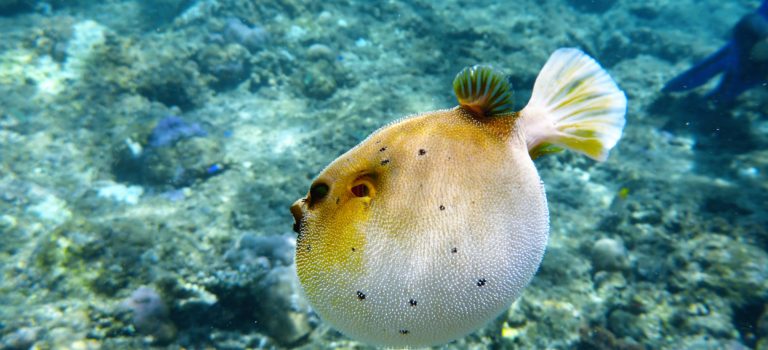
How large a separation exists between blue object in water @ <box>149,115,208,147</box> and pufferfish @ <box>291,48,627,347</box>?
6903 millimetres

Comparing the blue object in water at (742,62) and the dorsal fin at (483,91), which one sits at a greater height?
the blue object in water at (742,62)

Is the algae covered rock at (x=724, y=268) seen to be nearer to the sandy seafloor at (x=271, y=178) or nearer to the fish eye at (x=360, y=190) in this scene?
the sandy seafloor at (x=271, y=178)

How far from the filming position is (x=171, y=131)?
7.02 metres

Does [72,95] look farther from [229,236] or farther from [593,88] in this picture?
[593,88]

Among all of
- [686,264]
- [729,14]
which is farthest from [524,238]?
[729,14]

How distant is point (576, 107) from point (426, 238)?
0.65 m

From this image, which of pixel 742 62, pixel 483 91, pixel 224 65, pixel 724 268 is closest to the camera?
pixel 483 91

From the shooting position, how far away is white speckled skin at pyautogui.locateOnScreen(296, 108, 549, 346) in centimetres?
89

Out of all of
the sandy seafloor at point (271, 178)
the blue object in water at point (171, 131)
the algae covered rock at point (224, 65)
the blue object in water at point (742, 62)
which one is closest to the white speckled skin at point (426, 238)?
the sandy seafloor at point (271, 178)

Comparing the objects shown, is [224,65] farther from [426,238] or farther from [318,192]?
[426,238]

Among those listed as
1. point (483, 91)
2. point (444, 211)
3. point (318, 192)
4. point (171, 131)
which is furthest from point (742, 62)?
point (171, 131)

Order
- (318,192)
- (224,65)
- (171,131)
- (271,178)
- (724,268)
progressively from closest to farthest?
(318,192) < (724,268) < (271,178) < (171,131) < (224,65)

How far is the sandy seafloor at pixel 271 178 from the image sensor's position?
3.97m

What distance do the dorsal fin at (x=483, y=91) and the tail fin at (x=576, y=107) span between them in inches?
3.2
